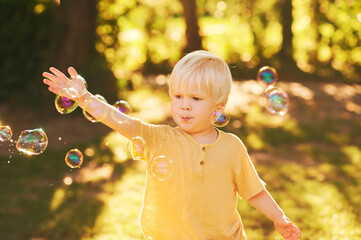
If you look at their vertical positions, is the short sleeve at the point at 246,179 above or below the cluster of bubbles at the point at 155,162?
below

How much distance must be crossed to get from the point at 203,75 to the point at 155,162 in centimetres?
54

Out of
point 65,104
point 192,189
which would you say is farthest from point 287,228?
point 65,104

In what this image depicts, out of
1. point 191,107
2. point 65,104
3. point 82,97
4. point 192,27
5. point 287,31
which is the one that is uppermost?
point 82,97

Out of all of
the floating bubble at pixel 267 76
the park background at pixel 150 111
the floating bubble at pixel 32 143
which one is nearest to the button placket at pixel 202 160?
the floating bubble at pixel 32 143

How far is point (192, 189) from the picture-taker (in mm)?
2676

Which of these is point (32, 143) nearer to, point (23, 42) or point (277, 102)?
point (277, 102)

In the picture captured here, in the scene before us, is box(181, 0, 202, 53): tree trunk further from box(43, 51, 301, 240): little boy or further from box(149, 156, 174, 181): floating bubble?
box(149, 156, 174, 181): floating bubble

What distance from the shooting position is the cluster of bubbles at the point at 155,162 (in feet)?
8.80

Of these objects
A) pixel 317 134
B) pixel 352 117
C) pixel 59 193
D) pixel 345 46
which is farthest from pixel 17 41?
pixel 345 46

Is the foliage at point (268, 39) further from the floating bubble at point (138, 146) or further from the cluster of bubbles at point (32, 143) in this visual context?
the floating bubble at point (138, 146)

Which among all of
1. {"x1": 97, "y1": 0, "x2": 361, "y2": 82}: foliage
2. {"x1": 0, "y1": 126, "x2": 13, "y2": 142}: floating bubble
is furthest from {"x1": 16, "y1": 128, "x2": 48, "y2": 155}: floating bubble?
{"x1": 97, "y1": 0, "x2": 361, "y2": 82}: foliage

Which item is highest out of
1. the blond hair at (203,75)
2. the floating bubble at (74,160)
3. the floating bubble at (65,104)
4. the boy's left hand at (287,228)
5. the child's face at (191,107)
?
the blond hair at (203,75)

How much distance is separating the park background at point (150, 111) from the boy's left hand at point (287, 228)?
147 centimetres

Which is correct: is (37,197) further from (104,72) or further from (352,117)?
(352,117)
